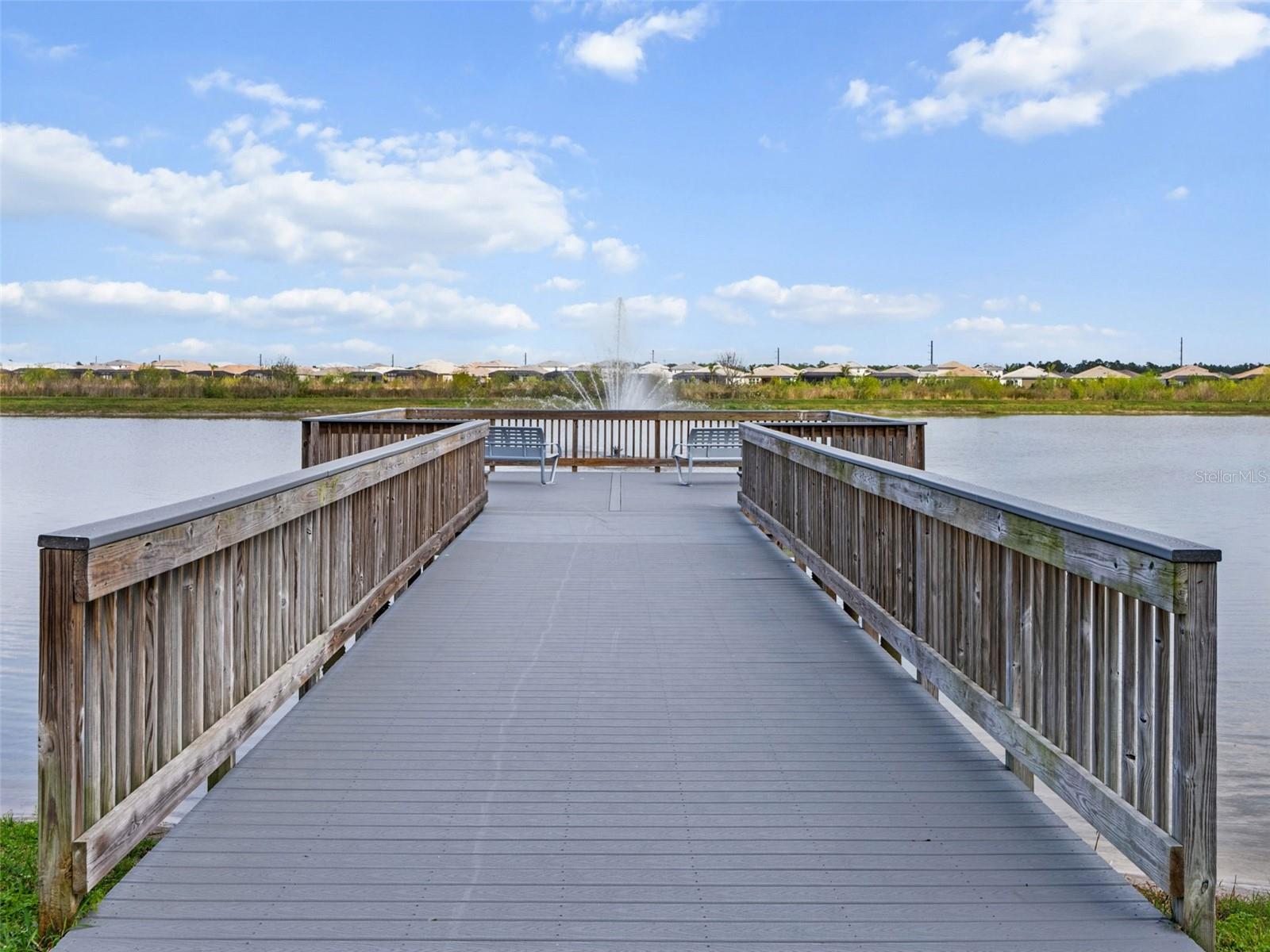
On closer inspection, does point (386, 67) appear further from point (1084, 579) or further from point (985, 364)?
point (985, 364)

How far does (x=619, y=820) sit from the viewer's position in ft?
9.79

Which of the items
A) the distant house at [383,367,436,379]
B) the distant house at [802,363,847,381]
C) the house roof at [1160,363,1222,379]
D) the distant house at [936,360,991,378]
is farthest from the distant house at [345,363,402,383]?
the house roof at [1160,363,1222,379]

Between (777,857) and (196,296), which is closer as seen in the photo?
(777,857)

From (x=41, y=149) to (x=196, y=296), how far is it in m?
Result: 29.0

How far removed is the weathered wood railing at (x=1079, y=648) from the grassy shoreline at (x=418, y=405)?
26705 millimetres

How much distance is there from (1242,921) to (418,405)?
34.5 m

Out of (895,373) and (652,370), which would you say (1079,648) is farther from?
(895,373)

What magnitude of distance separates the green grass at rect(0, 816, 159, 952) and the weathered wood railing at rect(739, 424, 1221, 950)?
2603 mm

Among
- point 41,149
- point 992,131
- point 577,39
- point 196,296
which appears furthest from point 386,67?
point 196,296

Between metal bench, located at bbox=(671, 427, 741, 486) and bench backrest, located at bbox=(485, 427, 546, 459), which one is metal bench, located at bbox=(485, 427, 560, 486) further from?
metal bench, located at bbox=(671, 427, 741, 486)

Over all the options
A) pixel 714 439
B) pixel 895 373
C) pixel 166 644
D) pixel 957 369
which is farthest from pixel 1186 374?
pixel 166 644

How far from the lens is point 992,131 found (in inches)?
1478

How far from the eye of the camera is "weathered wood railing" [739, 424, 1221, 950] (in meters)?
2.33

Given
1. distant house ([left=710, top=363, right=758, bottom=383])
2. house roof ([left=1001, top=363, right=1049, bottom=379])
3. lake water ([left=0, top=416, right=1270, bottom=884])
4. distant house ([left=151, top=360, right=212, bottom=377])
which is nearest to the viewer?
lake water ([left=0, top=416, right=1270, bottom=884])
